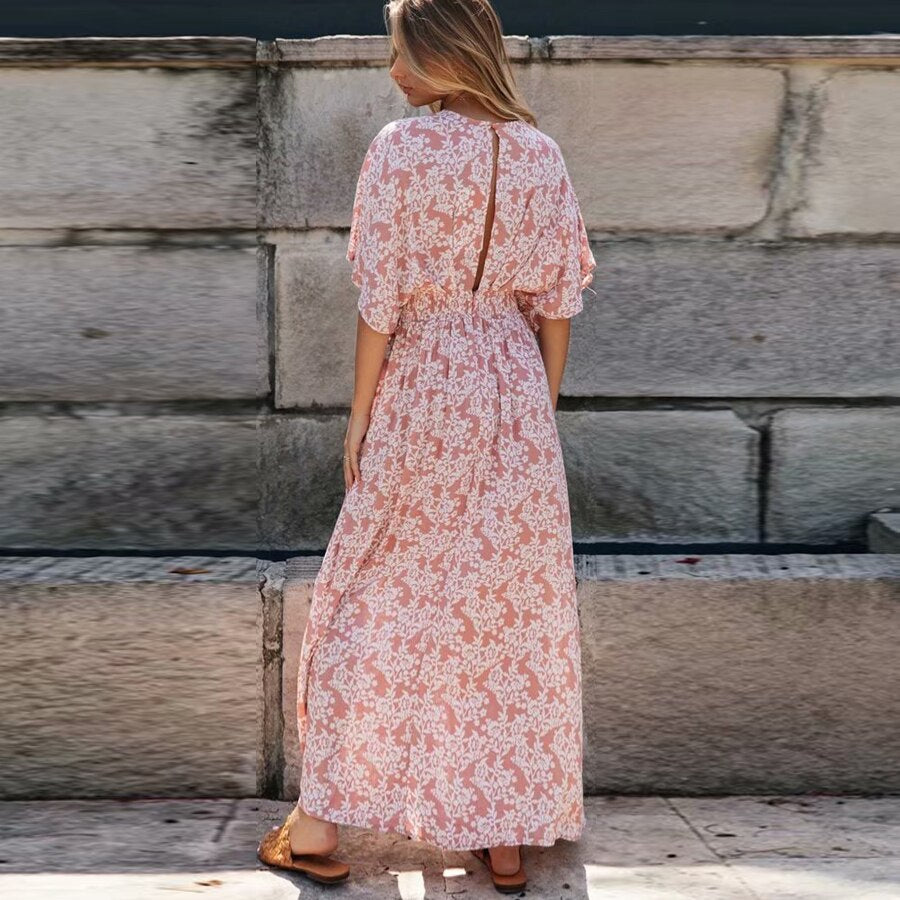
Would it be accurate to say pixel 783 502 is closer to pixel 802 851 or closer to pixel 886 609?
pixel 886 609

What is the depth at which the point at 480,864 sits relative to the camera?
367cm

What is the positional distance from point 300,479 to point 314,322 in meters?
0.48

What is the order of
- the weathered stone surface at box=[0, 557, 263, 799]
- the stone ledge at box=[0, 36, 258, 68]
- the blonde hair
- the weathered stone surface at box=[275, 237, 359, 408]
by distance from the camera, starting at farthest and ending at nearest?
the weathered stone surface at box=[275, 237, 359, 408]
the stone ledge at box=[0, 36, 258, 68]
the weathered stone surface at box=[0, 557, 263, 799]
the blonde hair

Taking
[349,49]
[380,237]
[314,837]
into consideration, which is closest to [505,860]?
[314,837]

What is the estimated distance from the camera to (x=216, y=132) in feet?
14.3

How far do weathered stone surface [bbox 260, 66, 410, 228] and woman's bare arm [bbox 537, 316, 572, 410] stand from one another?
3.35ft

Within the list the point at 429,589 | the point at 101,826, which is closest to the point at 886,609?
the point at 429,589

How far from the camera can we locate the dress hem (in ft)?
11.4

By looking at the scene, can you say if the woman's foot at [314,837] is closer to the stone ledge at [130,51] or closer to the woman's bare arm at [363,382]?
the woman's bare arm at [363,382]

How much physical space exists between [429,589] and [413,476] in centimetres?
27

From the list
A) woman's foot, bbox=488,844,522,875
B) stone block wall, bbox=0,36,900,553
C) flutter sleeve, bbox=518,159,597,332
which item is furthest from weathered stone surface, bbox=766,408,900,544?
woman's foot, bbox=488,844,522,875

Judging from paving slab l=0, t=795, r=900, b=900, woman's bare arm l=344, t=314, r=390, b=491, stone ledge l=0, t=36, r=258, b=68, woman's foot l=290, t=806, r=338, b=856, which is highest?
stone ledge l=0, t=36, r=258, b=68

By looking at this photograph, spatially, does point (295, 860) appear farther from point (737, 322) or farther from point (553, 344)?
point (737, 322)

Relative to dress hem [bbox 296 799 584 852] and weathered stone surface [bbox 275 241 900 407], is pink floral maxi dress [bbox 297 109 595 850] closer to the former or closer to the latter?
dress hem [bbox 296 799 584 852]
